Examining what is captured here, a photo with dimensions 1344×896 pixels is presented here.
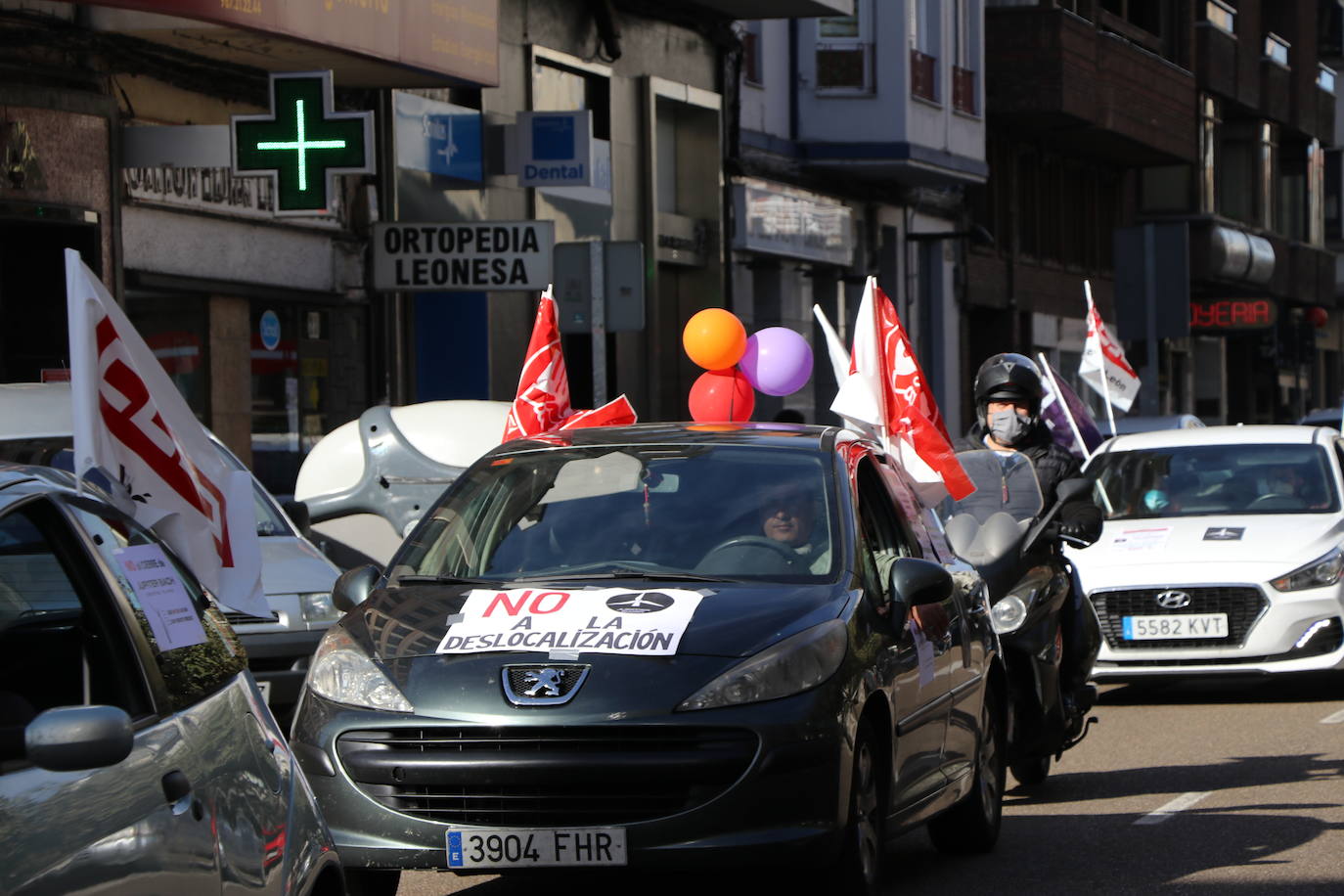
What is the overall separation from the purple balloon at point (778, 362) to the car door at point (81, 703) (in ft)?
32.4

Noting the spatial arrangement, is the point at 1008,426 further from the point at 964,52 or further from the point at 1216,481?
the point at 964,52

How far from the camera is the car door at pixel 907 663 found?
791cm

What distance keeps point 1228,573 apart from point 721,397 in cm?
326

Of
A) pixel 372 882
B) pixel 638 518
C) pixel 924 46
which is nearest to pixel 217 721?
pixel 372 882

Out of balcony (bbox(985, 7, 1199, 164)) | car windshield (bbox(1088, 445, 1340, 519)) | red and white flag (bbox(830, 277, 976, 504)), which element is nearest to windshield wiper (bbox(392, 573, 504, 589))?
red and white flag (bbox(830, 277, 976, 504))

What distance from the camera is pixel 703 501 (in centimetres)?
827

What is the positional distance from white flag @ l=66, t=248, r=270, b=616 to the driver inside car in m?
1.92

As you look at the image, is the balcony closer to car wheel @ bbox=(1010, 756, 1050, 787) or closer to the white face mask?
the white face mask

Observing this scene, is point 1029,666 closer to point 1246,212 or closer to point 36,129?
point 36,129

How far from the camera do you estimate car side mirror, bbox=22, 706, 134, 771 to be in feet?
12.5

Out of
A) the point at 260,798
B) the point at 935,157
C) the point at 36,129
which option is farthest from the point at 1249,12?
the point at 260,798

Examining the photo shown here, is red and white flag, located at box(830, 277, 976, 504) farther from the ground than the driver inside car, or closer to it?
farther from the ground

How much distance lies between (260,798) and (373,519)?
→ 9.56 m

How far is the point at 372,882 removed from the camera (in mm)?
7648
